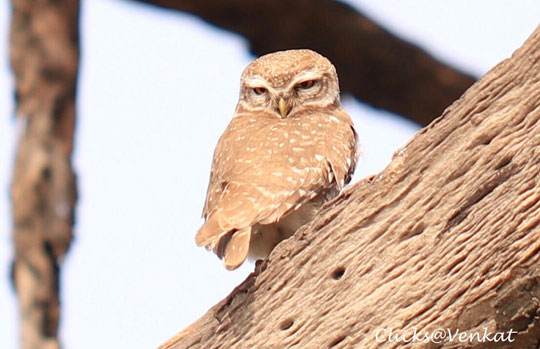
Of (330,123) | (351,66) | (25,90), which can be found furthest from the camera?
(351,66)

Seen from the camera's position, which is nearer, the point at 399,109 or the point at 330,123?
the point at 330,123

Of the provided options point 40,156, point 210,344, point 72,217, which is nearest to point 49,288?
point 72,217

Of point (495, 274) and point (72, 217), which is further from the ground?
point (72, 217)

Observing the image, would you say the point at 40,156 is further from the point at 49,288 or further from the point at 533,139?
the point at 533,139

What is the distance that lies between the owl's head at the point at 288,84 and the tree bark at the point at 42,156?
1.02m

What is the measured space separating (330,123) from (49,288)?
65.0 inches

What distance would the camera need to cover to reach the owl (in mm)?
4039

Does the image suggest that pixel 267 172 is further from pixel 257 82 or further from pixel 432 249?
pixel 257 82

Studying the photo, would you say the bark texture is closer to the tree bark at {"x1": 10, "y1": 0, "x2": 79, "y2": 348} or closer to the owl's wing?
the tree bark at {"x1": 10, "y1": 0, "x2": 79, "y2": 348}

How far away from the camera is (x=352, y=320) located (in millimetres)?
3477

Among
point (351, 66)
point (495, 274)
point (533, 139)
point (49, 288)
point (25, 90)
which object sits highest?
point (25, 90)

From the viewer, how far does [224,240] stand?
156 inches

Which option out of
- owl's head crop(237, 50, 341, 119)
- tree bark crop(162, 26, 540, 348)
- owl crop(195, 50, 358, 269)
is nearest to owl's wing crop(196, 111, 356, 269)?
owl crop(195, 50, 358, 269)

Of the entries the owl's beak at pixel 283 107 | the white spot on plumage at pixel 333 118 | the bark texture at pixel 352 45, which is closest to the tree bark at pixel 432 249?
the white spot on plumage at pixel 333 118
